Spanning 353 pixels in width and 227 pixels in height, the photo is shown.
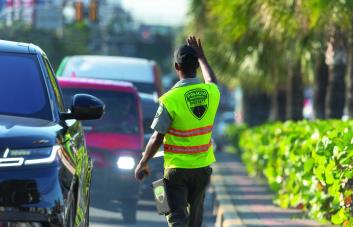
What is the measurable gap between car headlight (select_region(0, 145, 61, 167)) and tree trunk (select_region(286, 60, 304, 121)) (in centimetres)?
1873

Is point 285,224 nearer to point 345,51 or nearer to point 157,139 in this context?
point 157,139

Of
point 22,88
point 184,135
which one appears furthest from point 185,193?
point 22,88

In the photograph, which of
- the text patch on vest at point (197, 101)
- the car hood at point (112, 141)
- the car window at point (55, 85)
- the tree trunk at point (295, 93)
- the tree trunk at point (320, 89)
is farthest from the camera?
the tree trunk at point (295, 93)

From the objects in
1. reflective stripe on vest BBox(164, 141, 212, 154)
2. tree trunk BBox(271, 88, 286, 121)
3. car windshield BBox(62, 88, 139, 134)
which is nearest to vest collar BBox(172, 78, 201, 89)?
reflective stripe on vest BBox(164, 141, 212, 154)

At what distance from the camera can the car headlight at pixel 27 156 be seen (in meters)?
6.71

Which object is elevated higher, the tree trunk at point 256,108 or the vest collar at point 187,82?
the vest collar at point 187,82

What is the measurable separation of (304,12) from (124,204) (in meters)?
5.41

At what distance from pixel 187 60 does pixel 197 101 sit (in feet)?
1.02

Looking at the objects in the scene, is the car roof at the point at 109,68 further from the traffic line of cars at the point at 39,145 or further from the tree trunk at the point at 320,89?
the traffic line of cars at the point at 39,145

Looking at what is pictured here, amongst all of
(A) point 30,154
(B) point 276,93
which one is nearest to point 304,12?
(A) point 30,154

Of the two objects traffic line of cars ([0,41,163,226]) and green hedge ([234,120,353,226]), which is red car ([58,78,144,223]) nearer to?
green hedge ([234,120,353,226])

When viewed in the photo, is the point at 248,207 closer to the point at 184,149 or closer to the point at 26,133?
the point at 184,149

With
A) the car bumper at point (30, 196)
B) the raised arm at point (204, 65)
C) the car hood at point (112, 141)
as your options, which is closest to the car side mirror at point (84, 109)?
the car bumper at point (30, 196)

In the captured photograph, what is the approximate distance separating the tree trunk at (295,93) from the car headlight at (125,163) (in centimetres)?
1144
